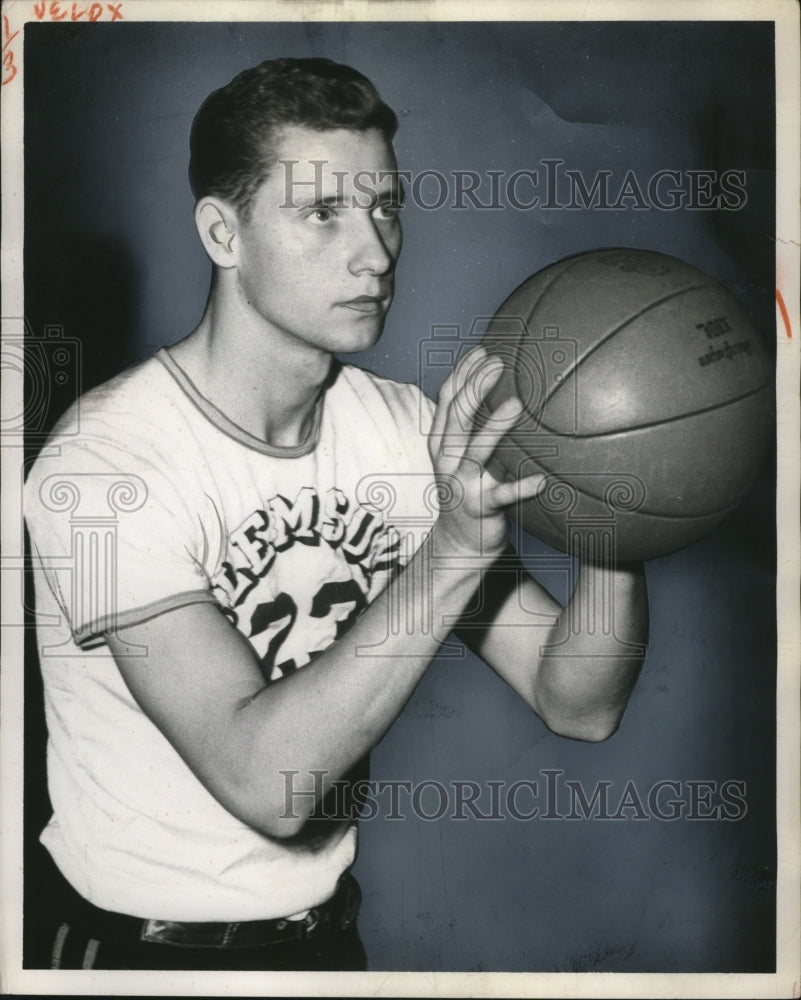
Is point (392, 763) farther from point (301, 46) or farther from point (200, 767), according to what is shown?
point (301, 46)

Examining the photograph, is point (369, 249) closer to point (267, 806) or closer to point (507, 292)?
point (507, 292)

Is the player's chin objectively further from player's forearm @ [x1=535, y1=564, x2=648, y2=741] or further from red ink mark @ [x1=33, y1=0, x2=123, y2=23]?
red ink mark @ [x1=33, y1=0, x2=123, y2=23]

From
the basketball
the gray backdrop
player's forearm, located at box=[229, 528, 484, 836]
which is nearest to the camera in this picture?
the basketball

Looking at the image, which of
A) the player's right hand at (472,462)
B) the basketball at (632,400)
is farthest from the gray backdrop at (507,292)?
the basketball at (632,400)

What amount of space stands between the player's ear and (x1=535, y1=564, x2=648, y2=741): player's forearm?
0.84m

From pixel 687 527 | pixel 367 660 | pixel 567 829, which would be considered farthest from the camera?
pixel 567 829

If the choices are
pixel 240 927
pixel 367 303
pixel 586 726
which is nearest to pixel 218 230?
pixel 367 303

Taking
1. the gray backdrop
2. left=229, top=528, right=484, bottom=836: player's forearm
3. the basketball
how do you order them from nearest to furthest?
the basketball → left=229, top=528, right=484, bottom=836: player's forearm → the gray backdrop

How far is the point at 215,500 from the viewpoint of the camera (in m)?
1.81

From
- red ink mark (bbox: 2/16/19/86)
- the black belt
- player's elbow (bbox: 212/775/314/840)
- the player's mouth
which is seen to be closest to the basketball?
the player's mouth

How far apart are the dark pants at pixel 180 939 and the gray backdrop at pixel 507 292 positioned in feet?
0.15

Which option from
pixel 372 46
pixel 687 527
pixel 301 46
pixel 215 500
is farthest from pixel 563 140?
pixel 215 500

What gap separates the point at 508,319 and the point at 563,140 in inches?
16.6

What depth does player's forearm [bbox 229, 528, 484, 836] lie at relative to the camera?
5.69ft
